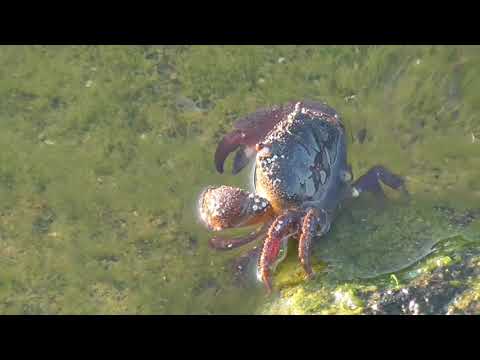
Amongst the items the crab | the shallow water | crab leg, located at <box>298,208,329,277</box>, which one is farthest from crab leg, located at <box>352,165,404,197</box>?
crab leg, located at <box>298,208,329,277</box>

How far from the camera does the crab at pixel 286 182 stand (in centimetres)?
351

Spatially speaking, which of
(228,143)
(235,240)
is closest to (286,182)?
(235,240)

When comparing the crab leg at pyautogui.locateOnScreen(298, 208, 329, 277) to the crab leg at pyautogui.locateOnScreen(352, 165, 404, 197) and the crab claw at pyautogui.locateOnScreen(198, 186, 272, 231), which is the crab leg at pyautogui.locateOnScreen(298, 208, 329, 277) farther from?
the crab leg at pyautogui.locateOnScreen(352, 165, 404, 197)

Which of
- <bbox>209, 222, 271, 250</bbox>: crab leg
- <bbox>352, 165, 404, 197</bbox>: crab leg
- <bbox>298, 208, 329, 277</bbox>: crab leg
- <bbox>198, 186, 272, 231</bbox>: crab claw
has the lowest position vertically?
<bbox>298, 208, 329, 277</bbox>: crab leg

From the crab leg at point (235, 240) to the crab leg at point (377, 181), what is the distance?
717mm

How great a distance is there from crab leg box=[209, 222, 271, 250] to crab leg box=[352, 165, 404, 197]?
0.72 m

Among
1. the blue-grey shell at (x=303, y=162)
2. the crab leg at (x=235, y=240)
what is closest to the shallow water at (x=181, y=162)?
the crab leg at (x=235, y=240)

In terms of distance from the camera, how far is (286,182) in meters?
3.70

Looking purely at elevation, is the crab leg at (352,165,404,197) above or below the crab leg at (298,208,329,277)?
above

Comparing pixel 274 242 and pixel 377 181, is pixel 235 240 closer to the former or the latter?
pixel 274 242

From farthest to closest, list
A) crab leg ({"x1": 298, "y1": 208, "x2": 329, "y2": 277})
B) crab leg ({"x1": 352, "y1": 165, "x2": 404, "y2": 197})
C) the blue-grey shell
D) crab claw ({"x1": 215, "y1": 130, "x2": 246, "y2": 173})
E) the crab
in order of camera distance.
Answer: crab claw ({"x1": 215, "y1": 130, "x2": 246, "y2": 173}) < crab leg ({"x1": 352, "y1": 165, "x2": 404, "y2": 197}) < the blue-grey shell < the crab < crab leg ({"x1": 298, "y1": 208, "x2": 329, "y2": 277})

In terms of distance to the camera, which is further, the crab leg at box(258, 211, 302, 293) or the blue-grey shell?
the blue-grey shell

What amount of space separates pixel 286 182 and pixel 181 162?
90 cm

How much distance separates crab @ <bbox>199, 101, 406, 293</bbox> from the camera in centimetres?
351
